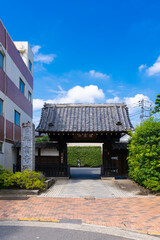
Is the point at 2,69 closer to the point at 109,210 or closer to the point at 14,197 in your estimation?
the point at 14,197

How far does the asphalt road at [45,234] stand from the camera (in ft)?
18.8

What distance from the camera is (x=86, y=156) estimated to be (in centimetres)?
3303

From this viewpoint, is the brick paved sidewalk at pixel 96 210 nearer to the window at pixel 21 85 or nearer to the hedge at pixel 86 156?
the window at pixel 21 85

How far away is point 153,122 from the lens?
12484 mm

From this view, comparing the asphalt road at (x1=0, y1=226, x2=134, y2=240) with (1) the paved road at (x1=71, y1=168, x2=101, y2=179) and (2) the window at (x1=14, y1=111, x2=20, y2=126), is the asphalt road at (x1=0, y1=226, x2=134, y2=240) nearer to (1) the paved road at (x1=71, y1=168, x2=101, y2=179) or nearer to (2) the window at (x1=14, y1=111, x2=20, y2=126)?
(1) the paved road at (x1=71, y1=168, x2=101, y2=179)

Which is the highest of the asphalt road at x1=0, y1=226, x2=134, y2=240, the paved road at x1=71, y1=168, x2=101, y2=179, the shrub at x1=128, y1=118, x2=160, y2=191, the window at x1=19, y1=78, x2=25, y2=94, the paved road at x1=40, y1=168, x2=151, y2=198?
the window at x1=19, y1=78, x2=25, y2=94

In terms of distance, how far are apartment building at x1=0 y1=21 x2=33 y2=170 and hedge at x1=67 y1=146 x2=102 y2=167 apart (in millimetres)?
12739

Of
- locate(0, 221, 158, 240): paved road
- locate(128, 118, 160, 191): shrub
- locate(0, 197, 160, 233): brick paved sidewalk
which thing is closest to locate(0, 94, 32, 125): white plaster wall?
locate(0, 197, 160, 233): brick paved sidewalk

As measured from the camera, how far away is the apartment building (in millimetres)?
15516

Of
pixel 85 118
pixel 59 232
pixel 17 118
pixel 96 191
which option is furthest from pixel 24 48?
pixel 59 232

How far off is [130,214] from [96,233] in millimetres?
2250

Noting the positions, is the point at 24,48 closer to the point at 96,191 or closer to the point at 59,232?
the point at 96,191

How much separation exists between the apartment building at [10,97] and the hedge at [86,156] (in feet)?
41.8

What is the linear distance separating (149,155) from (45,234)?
7.50 m
